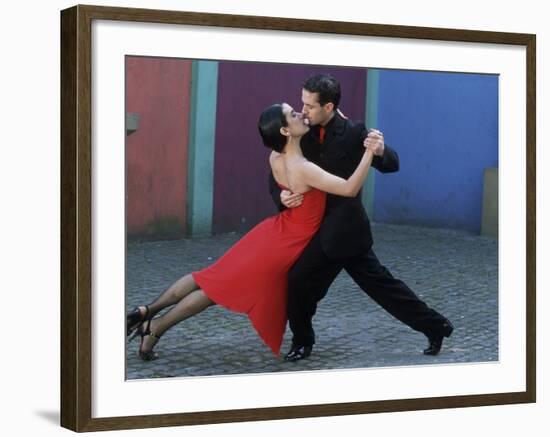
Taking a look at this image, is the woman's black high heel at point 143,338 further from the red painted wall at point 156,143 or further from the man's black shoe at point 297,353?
the man's black shoe at point 297,353

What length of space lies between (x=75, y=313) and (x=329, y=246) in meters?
1.40

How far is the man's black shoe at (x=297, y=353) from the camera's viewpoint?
24.1 feet

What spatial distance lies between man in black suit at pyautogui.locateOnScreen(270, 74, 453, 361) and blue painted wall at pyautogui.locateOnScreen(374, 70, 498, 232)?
10 centimetres

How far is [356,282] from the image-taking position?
297 inches

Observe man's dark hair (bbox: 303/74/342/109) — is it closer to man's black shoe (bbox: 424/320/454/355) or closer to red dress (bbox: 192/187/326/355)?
red dress (bbox: 192/187/326/355)

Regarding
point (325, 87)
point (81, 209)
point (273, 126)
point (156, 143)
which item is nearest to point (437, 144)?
point (325, 87)

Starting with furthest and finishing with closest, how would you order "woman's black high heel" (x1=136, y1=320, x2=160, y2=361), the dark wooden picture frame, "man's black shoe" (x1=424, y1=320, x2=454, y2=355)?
"man's black shoe" (x1=424, y1=320, x2=454, y2=355) < "woman's black high heel" (x1=136, y1=320, x2=160, y2=361) < the dark wooden picture frame

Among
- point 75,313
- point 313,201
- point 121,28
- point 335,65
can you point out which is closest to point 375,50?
point 335,65

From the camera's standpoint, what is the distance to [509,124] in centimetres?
791

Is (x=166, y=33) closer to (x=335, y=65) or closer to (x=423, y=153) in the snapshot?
(x=335, y=65)

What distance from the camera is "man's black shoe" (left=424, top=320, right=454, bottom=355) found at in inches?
304

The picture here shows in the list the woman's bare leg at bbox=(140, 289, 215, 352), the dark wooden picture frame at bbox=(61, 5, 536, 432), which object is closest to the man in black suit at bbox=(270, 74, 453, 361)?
the dark wooden picture frame at bbox=(61, 5, 536, 432)

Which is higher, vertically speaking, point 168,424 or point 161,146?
point 161,146

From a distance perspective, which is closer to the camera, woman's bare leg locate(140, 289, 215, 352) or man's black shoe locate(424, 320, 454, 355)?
woman's bare leg locate(140, 289, 215, 352)
